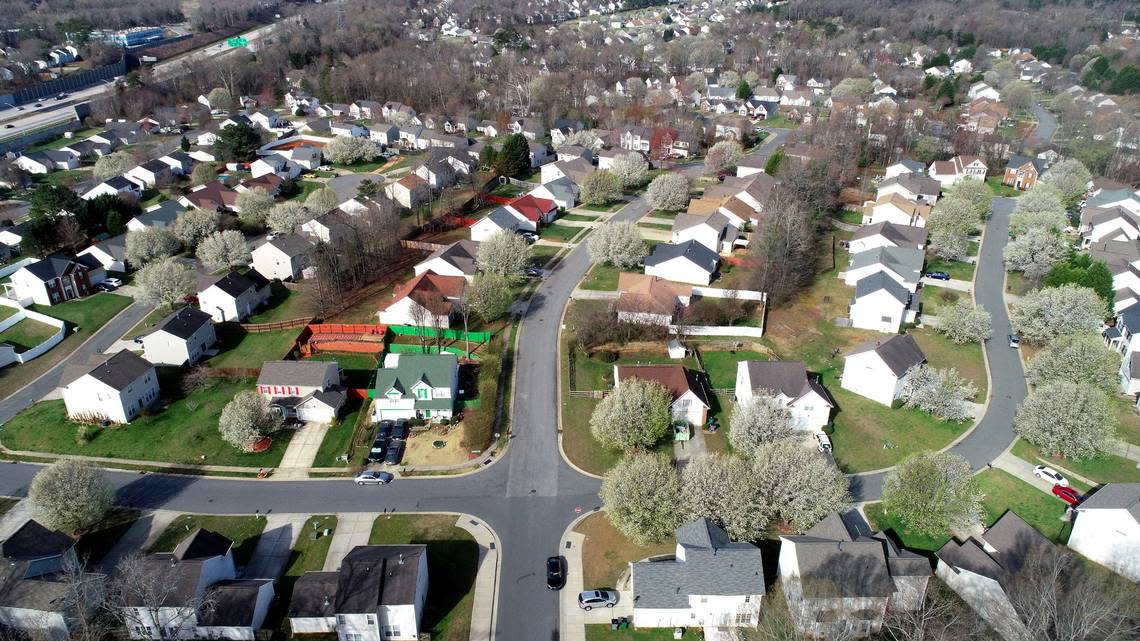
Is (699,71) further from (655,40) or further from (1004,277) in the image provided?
(1004,277)

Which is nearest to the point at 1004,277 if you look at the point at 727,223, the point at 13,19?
the point at 727,223

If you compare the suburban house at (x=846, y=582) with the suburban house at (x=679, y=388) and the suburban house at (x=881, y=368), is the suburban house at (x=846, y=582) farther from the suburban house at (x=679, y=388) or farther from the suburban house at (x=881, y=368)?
the suburban house at (x=881, y=368)

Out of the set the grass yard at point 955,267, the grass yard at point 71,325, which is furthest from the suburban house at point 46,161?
the grass yard at point 955,267

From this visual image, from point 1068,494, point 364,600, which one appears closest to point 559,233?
point 1068,494

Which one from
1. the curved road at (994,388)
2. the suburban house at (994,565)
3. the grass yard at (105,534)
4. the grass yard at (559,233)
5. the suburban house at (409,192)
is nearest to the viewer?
the suburban house at (994,565)

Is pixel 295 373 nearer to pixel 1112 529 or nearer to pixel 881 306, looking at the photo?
pixel 881 306

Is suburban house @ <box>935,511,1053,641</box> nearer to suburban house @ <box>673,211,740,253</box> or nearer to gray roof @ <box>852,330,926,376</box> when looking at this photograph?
gray roof @ <box>852,330,926,376</box>

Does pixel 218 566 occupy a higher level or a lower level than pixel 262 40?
lower
